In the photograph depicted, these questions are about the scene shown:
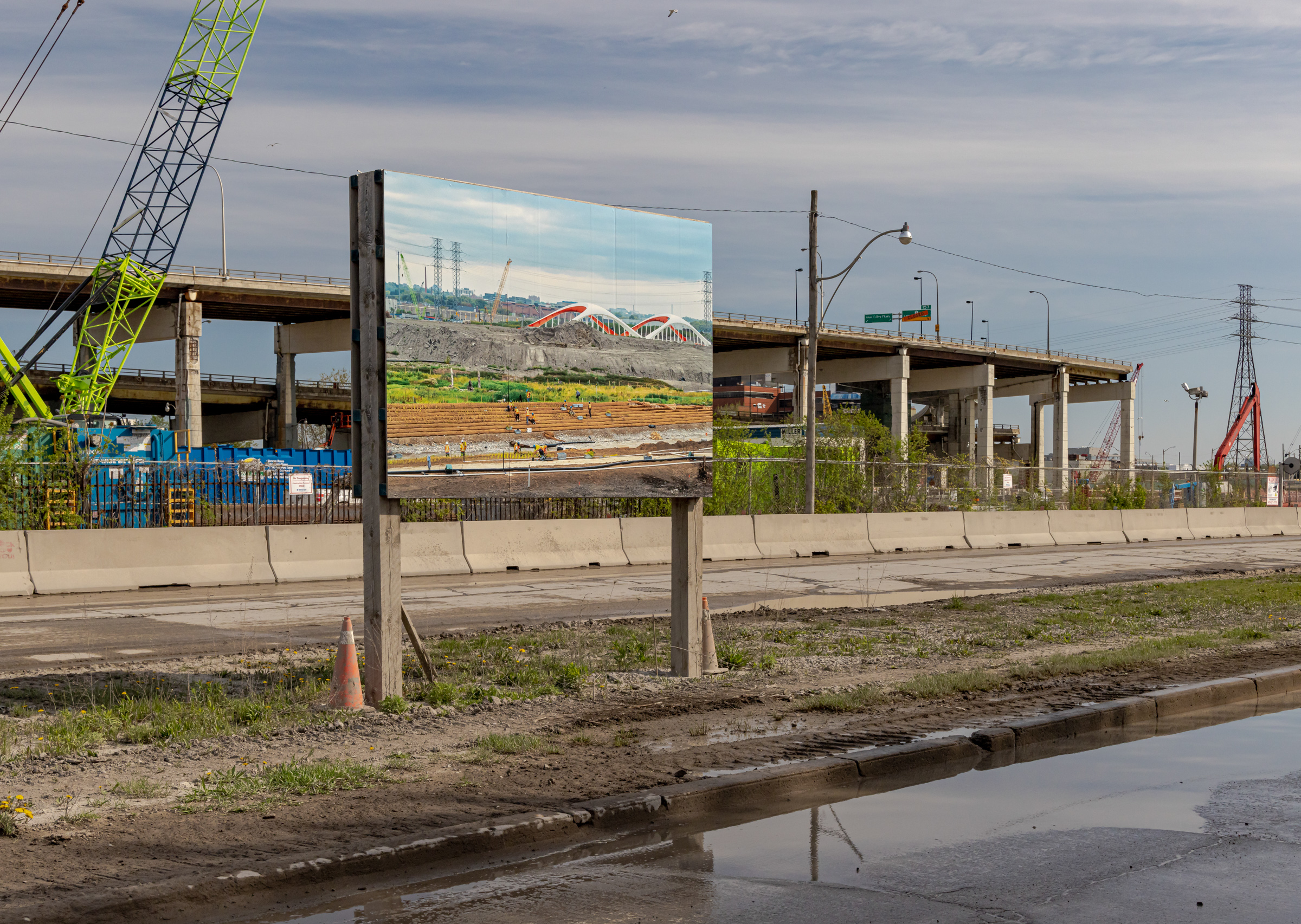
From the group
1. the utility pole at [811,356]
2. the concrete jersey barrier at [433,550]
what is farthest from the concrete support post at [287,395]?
the concrete jersey barrier at [433,550]

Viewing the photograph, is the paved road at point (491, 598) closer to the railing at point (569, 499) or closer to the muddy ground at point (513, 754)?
the railing at point (569, 499)

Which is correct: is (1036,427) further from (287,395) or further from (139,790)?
(139,790)

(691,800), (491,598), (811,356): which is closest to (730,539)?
(811,356)

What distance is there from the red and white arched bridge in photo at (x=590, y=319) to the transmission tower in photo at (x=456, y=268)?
738mm

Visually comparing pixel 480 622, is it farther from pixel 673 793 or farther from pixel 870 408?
pixel 870 408

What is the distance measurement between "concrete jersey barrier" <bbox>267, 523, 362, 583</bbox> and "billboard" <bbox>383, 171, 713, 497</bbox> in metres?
11.8

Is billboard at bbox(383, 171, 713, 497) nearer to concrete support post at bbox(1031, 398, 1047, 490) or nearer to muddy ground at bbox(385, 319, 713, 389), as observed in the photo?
muddy ground at bbox(385, 319, 713, 389)

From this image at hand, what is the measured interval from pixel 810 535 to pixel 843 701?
69.2ft

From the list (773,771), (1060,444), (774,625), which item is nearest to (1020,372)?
(1060,444)

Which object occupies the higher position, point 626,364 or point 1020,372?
point 1020,372

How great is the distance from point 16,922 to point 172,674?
6015 millimetres

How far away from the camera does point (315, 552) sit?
71.4 feet

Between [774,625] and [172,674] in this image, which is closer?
[172,674]

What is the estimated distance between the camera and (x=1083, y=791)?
24.6 feet
